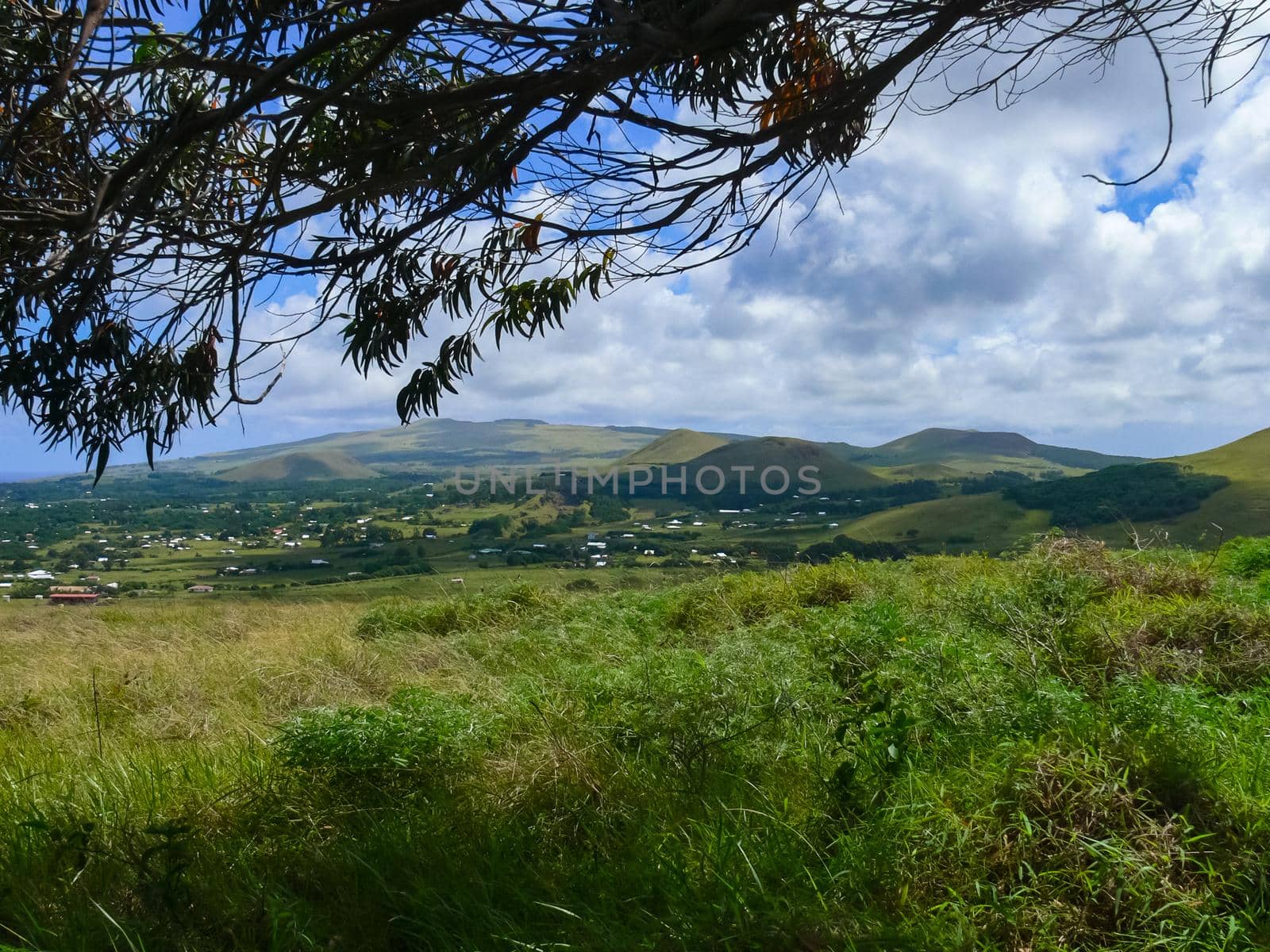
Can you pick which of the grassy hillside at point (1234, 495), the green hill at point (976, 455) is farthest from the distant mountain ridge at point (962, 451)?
the grassy hillside at point (1234, 495)

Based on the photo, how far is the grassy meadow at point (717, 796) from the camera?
258 cm

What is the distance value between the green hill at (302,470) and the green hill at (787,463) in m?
55.8

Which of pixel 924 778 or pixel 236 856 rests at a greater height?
pixel 924 778

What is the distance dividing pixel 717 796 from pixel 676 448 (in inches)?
2304

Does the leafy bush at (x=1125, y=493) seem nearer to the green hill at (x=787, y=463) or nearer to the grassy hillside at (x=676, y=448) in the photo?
the green hill at (x=787, y=463)

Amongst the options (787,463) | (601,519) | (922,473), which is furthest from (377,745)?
(922,473)

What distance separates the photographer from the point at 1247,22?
3.70 metres

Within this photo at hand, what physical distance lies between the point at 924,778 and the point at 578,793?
1.37 m

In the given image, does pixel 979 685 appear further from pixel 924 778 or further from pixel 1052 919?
pixel 1052 919

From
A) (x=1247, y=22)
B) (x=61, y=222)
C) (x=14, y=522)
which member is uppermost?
(x=1247, y=22)

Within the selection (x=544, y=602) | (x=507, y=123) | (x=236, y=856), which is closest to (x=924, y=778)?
(x=236, y=856)

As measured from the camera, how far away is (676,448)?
61.7m

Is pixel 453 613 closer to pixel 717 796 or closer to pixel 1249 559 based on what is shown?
pixel 717 796

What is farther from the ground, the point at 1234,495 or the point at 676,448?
the point at 676,448
